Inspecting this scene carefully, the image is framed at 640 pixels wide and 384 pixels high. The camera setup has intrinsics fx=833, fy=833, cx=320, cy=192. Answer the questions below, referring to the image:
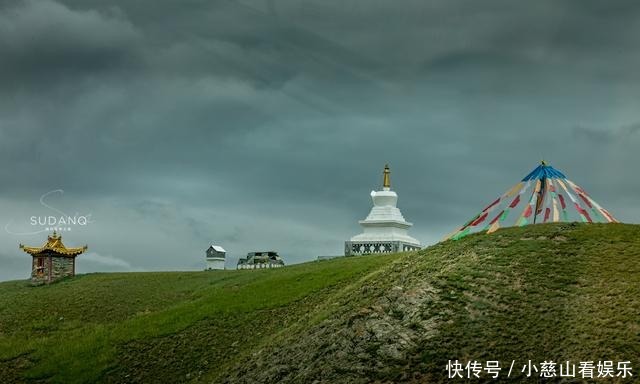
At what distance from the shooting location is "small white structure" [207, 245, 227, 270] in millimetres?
80000

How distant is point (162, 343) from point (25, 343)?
10927 mm

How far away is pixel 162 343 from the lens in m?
46.5

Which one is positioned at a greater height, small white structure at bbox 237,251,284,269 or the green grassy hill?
small white structure at bbox 237,251,284,269

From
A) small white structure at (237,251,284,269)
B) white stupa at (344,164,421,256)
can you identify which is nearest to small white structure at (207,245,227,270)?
small white structure at (237,251,284,269)

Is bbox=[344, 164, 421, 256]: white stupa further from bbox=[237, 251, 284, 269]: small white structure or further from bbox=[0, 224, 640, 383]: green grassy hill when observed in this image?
bbox=[0, 224, 640, 383]: green grassy hill

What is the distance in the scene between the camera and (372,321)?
37.1 meters

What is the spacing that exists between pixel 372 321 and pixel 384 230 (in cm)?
4254

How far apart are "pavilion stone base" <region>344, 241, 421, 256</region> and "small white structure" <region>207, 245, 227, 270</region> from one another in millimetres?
12246

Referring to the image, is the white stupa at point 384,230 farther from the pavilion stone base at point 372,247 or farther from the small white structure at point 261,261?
the small white structure at point 261,261

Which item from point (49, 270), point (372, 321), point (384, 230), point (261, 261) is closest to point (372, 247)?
point (384, 230)

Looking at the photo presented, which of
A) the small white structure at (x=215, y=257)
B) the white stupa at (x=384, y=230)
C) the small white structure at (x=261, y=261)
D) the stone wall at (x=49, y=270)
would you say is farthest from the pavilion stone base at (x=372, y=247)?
the stone wall at (x=49, y=270)

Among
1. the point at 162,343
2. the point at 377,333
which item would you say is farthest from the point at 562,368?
the point at 162,343

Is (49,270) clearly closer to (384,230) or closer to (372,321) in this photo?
(384,230)

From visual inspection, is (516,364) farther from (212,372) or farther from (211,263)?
(211,263)
